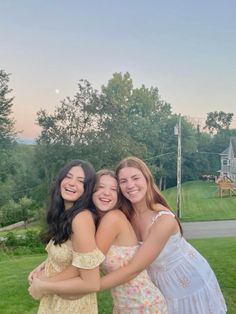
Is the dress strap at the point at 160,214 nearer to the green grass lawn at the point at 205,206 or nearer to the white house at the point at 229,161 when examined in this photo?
the green grass lawn at the point at 205,206

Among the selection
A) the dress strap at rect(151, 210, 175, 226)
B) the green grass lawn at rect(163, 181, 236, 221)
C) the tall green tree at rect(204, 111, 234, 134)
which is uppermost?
the tall green tree at rect(204, 111, 234, 134)

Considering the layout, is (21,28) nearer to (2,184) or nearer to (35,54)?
(35,54)

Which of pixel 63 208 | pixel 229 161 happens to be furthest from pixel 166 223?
pixel 229 161

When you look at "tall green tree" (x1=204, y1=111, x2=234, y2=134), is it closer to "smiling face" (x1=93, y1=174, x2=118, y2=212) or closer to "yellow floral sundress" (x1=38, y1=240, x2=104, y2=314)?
"smiling face" (x1=93, y1=174, x2=118, y2=212)

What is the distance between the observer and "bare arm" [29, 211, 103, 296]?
1.80 meters

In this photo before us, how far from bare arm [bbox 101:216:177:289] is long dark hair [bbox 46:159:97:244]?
0.99ft

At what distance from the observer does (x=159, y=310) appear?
1.99 meters

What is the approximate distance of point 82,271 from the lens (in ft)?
5.93

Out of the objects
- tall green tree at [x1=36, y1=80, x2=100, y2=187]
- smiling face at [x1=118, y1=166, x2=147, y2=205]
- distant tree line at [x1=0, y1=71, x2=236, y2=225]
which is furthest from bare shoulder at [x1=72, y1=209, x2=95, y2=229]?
tall green tree at [x1=36, y1=80, x2=100, y2=187]

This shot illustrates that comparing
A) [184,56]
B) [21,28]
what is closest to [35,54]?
[21,28]

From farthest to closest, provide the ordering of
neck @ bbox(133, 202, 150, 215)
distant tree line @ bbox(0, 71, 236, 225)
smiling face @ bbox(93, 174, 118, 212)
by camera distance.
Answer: distant tree line @ bbox(0, 71, 236, 225)
neck @ bbox(133, 202, 150, 215)
smiling face @ bbox(93, 174, 118, 212)

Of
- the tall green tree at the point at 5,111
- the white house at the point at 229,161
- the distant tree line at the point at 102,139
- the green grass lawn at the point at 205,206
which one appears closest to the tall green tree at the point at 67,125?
the distant tree line at the point at 102,139

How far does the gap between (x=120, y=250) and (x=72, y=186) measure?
1.39ft

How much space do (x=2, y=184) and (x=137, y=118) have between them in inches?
735
